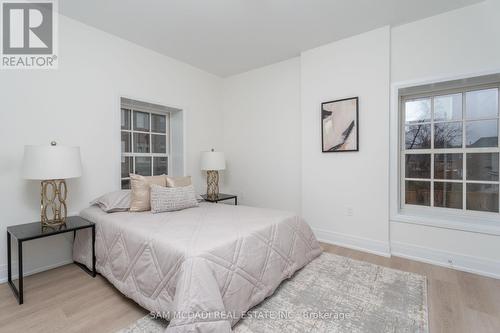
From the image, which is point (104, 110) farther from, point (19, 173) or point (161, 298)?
point (161, 298)

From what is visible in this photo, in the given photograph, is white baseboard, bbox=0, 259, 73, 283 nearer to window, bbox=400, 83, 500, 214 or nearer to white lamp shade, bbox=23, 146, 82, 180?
white lamp shade, bbox=23, 146, 82, 180

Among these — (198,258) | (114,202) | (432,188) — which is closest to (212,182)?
(114,202)

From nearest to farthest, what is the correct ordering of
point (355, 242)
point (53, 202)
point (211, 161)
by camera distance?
point (53, 202) → point (355, 242) → point (211, 161)

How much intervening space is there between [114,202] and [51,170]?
2.19 feet

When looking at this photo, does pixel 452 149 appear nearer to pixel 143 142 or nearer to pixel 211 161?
pixel 211 161

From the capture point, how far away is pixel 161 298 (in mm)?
1572

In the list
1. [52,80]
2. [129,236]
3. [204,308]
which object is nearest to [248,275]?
[204,308]

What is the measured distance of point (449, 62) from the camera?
2.43 m

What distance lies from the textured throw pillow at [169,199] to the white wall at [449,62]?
7.96ft

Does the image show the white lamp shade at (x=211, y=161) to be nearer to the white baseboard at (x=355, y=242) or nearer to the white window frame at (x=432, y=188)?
the white baseboard at (x=355, y=242)

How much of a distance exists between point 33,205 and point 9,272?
60 centimetres

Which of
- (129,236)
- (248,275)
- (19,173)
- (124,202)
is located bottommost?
(248,275)

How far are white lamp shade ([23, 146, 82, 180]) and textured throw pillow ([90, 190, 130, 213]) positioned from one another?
0.53 meters

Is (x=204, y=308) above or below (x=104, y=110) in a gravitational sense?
below
